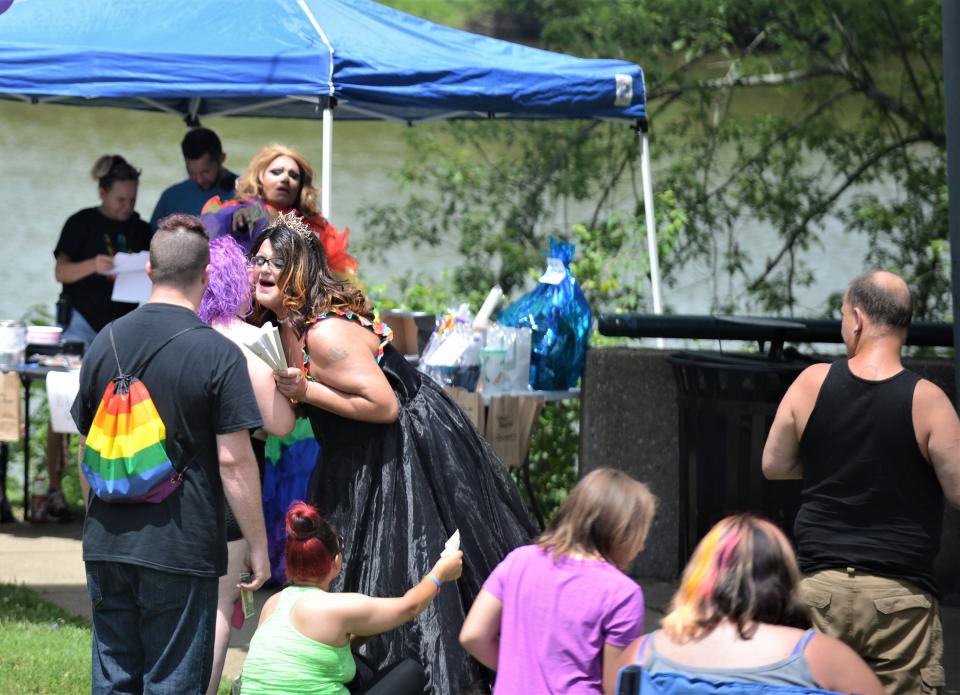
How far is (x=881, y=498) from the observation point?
11.9ft

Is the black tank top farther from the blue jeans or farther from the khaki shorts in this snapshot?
the blue jeans

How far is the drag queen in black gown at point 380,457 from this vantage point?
13.7 ft

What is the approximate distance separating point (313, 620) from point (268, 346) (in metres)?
0.91

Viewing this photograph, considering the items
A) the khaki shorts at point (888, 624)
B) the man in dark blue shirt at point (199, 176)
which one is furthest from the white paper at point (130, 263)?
the khaki shorts at point (888, 624)

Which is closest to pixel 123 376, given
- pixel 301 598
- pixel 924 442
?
pixel 301 598

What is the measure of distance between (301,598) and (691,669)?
4.14ft

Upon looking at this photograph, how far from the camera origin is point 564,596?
9.71ft

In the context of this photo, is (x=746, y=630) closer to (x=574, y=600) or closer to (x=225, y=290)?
(x=574, y=600)

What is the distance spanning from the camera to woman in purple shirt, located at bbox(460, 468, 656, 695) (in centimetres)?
295

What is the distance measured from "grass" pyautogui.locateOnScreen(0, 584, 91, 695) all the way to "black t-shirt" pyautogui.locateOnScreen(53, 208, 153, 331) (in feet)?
6.59

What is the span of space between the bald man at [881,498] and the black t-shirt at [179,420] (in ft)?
5.15

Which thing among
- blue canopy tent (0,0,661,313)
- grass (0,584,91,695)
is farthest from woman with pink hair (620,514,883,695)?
blue canopy tent (0,0,661,313)

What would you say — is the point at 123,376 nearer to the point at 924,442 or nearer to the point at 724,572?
the point at 724,572

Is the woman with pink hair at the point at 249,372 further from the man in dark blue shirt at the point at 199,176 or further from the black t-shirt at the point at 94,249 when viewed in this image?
the black t-shirt at the point at 94,249
